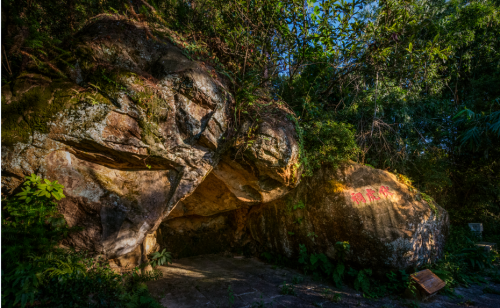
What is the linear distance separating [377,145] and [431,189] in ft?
10.5

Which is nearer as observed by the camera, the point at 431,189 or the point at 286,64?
the point at 286,64

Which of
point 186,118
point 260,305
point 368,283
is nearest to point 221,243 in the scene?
point 260,305

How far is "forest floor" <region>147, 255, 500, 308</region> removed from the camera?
458 cm

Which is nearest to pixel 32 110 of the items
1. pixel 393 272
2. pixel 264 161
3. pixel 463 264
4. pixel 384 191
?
pixel 264 161

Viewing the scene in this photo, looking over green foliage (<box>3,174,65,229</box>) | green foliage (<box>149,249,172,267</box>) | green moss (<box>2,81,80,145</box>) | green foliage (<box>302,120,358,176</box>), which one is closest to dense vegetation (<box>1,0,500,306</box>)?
green foliage (<box>302,120,358,176</box>)

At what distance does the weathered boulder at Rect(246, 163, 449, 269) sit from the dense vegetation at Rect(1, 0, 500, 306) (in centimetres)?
57

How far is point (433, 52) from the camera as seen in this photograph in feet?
19.9

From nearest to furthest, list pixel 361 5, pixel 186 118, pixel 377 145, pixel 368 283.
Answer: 1. pixel 186 118
2. pixel 368 283
3. pixel 361 5
4. pixel 377 145

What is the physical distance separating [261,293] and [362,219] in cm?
288

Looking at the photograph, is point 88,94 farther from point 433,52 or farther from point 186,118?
point 433,52

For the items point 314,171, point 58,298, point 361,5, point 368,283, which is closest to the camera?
point 58,298

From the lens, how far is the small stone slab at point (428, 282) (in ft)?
15.5

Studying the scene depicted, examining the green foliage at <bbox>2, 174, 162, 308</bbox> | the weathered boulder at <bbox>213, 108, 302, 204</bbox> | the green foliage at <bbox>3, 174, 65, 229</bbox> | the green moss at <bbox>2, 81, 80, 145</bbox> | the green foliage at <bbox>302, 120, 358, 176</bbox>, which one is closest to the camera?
the green foliage at <bbox>2, 174, 162, 308</bbox>

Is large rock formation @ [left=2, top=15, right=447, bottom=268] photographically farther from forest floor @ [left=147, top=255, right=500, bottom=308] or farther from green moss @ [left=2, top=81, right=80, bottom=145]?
forest floor @ [left=147, top=255, right=500, bottom=308]
